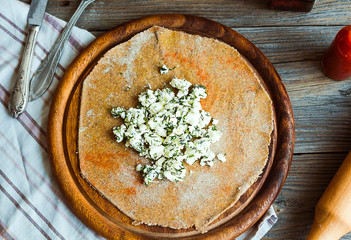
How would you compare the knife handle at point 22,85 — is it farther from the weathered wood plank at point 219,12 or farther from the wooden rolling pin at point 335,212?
the wooden rolling pin at point 335,212

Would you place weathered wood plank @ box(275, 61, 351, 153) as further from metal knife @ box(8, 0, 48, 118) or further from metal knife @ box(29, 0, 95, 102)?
metal knife @ box(8, 0, 48, 118)

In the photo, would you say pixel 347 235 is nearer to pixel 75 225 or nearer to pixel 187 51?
pixel 187 51

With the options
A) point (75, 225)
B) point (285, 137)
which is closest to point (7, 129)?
point (75, 225)

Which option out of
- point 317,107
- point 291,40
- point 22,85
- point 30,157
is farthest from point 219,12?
point 30,157

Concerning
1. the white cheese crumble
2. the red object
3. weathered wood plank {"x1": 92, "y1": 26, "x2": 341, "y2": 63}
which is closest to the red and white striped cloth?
weathered wood plank {"x1": 92, "y1": 26, "x2": 341, "y2": 63}

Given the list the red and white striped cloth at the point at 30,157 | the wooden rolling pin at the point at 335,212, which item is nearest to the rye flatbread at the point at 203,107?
the red and white striped cloth at the point at 30,157

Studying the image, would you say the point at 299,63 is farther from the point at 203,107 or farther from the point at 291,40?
the point at 203,107
